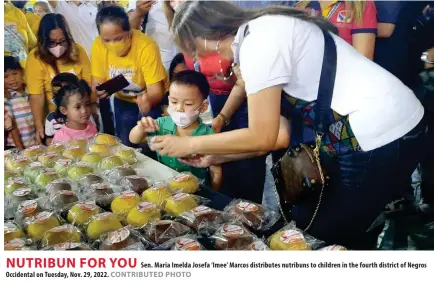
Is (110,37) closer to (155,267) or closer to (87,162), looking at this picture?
(87,162)

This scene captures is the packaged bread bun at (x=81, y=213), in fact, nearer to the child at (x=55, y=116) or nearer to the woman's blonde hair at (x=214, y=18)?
the child at (x=55, y=116)

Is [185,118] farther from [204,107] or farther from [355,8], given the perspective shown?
[355,8]

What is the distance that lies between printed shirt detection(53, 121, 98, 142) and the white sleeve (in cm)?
74

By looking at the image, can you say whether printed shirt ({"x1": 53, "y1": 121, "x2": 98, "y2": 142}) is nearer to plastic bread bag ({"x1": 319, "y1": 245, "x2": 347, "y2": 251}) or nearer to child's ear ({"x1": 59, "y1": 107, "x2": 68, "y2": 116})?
child's ear ({"x1": 59, "y1": 107, "x2": 68, "y2": 116})

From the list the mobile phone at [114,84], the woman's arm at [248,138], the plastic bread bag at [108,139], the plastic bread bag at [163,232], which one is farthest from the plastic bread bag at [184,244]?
the mobile phone at [114,84]

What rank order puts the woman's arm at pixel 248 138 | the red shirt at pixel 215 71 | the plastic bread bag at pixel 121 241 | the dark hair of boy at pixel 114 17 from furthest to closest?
the dark hair of boy at pixel 114 17 → the red shirt at pixel 215 71 → the woman's arm at pixel 248 138 → the plastic bread bag at pixel 121 241

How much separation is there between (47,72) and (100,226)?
0.73 meters

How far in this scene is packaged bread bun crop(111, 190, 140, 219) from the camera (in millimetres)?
1782

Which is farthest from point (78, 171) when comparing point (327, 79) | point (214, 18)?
point (327, 79)

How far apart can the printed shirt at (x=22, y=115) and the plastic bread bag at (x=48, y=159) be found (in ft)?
0.31

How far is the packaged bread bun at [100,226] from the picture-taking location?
169 cm

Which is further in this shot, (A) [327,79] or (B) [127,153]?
(B) [127,153]

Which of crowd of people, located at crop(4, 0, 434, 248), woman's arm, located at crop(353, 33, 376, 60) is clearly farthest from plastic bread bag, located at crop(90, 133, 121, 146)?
woman's arm, located at crop(353, 33, 376, 60)

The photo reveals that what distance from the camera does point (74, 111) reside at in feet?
6.96
